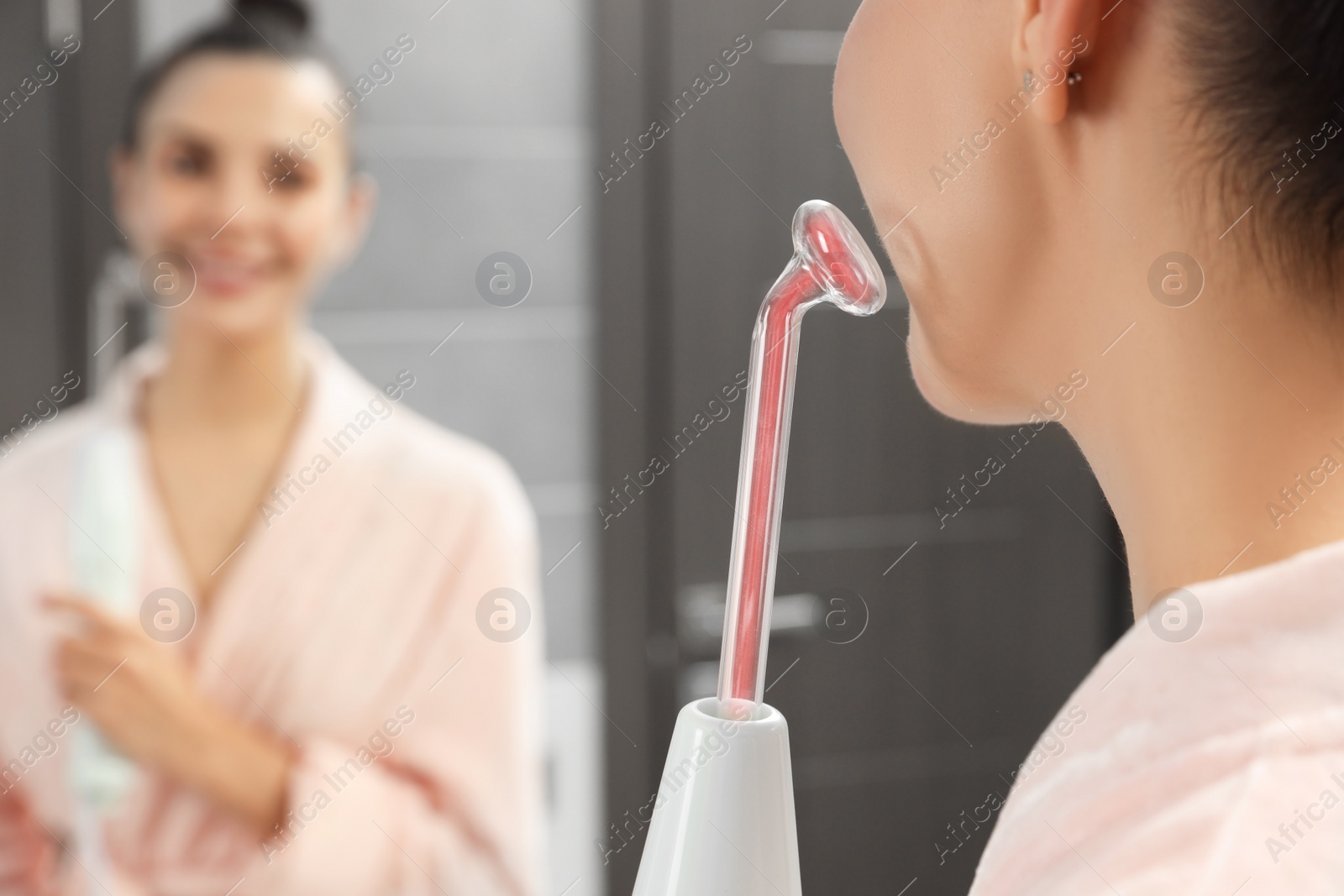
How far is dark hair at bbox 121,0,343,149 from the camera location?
0.92 meters

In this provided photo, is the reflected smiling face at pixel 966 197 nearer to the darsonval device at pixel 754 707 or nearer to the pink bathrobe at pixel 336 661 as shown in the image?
the darsonval device at pixel 754 707

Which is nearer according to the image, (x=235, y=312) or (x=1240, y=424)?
(x=1240, y=424)

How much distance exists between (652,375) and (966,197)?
34.0 inches

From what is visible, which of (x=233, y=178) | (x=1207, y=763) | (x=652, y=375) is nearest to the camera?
(x=1207, y=763)

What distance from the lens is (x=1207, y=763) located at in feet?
0.60

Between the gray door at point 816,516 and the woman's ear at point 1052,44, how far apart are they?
2.84 feet

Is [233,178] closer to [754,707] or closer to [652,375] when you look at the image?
[652,375]

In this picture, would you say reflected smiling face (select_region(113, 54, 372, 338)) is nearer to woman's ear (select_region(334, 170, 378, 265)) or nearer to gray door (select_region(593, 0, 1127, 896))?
woman's ear (select_region(334, 170, 378, 265))

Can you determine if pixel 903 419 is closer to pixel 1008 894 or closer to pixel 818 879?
pixel 818 879

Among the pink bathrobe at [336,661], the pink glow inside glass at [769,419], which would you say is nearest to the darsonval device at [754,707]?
the pink glow inside glass at [769,419]

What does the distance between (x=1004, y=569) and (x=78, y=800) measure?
0.91 m

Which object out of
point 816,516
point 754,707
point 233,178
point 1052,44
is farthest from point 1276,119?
point 816,516

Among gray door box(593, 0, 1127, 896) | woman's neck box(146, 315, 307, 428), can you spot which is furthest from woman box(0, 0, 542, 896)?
gray door box(593, 0, 1127, 896)

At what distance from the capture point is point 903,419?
123 cm
